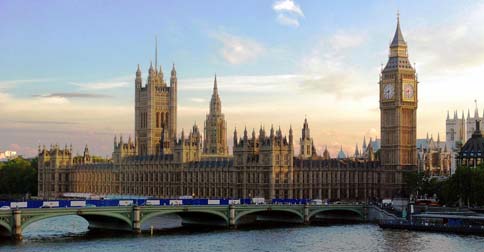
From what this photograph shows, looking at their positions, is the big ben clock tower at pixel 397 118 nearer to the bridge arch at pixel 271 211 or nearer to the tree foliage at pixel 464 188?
the tree foliage at pixel 464 188

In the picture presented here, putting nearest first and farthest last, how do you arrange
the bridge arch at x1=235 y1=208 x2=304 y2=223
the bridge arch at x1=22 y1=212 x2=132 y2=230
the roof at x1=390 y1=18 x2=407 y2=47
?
the bridge arch at x1=22 y1=212 x2=132 y2=230 → the bridge arch at x1=235 y1=208 x2=304 y2=223 → the roof at x1=390 y1=18 x2=407 y2=47

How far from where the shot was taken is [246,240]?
94625 millimetres

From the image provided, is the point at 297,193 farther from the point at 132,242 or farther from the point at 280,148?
the point at 132,242

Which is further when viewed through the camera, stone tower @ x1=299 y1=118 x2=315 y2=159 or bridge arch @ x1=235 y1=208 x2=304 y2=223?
stone tower @ x1=299 y1=118 x2=315 y2=159

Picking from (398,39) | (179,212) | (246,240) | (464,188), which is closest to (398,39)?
(398,39)

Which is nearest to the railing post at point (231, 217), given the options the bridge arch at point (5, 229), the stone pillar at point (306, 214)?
the stone pillar at point (306, 214)


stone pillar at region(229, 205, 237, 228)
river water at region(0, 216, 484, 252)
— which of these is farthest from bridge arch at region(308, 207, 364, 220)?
stone pillar at region(229, 205, 237, 228)

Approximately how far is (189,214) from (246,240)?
22.1 metres

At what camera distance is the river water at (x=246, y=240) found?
86.6 m

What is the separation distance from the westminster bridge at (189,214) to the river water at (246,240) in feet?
6.34

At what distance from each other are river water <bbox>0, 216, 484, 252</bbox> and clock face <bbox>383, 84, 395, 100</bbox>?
134ft

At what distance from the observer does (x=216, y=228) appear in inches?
4240

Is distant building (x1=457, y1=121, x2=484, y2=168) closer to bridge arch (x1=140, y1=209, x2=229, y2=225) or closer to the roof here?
the roof

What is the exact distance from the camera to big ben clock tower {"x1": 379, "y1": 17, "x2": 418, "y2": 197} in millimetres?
145375
